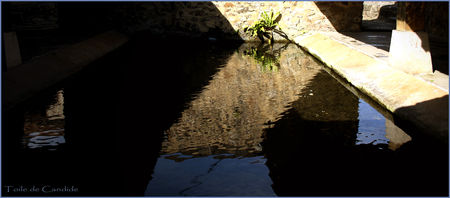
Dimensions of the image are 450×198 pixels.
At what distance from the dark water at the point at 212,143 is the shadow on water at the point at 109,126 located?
0.02 metres

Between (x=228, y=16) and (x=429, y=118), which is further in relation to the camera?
(x=228, y=16)

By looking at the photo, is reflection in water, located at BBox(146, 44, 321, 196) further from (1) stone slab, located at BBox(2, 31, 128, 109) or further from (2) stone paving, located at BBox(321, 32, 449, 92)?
(1) stone slab, located at BBox(2, 31, 128, 109)

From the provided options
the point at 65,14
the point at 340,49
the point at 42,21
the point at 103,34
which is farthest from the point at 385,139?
the point at 42,21

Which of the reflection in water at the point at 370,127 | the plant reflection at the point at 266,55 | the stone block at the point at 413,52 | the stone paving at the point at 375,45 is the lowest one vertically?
the plant reflection at the point at 266,55

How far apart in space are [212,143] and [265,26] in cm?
1147

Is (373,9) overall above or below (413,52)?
above

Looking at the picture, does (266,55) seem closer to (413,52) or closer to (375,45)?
(375,45)

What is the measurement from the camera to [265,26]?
1603 cm

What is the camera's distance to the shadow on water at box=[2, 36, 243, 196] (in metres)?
4.27

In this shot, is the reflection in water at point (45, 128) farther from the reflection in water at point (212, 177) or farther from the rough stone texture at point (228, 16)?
the rough stone texture at point (228, 16)

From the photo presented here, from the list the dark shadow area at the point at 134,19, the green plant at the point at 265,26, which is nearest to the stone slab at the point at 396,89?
the green plant at the point at 265,26

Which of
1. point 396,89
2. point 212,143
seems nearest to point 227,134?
point 212,143

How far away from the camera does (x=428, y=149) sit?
4.88 metres

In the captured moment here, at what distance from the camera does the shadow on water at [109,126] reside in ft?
14.0
